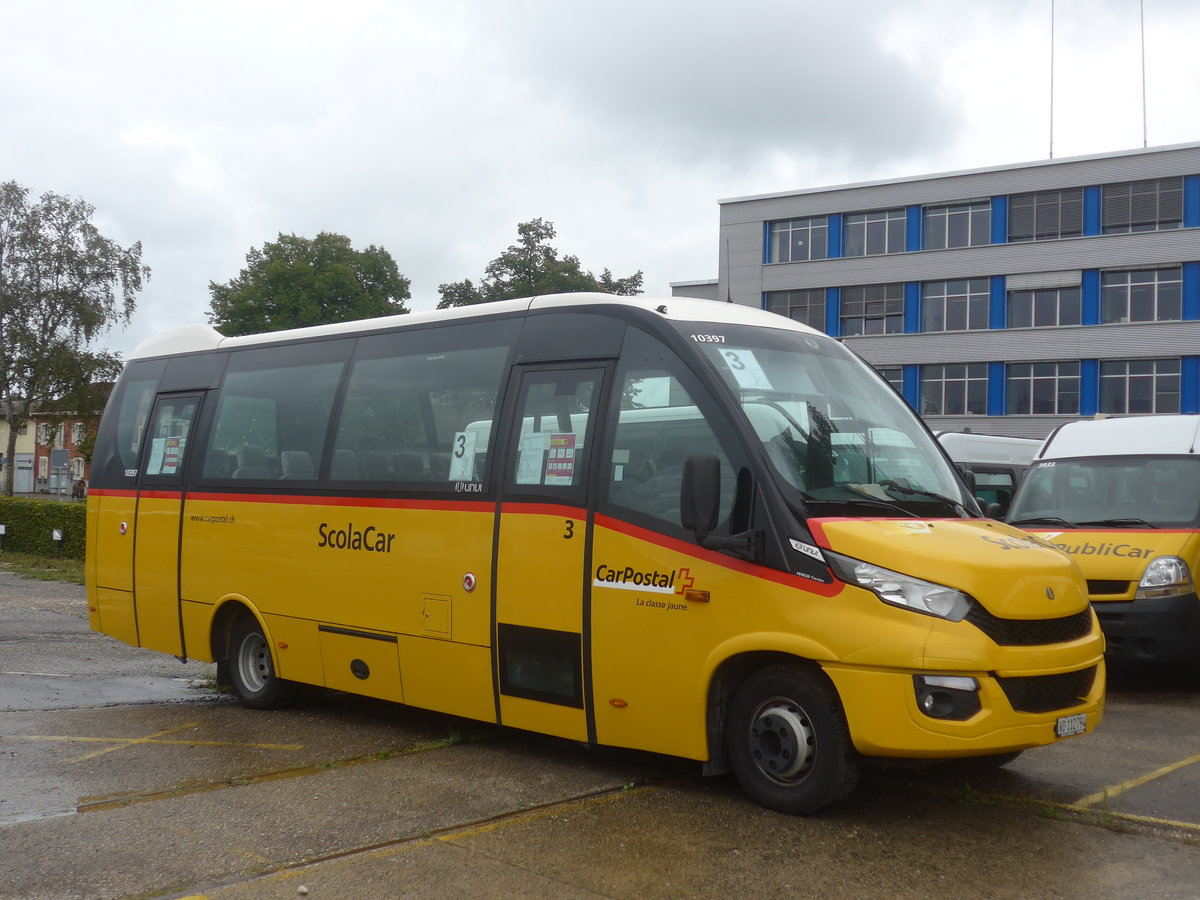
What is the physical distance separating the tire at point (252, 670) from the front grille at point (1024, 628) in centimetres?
584

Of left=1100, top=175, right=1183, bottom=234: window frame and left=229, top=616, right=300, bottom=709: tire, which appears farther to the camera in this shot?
left=1100, top=175, right=1183, bottom=234: window frame

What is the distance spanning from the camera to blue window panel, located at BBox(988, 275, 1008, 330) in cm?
4925

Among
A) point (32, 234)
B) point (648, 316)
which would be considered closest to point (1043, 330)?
point (32, 234)

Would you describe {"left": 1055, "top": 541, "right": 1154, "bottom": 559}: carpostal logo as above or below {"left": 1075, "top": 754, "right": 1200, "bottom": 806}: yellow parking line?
above

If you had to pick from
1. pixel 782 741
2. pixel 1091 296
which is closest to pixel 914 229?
pixel 1091 296

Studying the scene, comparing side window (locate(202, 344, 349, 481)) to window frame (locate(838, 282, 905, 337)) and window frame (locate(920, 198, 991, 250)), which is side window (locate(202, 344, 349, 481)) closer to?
window frame (locate(920, 198, 991, 250))

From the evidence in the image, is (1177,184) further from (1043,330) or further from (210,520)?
(210,520)

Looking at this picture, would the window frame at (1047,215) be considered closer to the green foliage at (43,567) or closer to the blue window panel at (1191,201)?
the blue window panel at (1191,201)

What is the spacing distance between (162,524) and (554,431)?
4712mm

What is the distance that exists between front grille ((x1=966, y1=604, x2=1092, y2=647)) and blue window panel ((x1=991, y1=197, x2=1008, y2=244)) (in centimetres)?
4562

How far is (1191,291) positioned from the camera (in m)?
45.4

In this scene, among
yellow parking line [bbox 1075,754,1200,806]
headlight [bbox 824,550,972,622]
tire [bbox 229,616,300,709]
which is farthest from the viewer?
tire [bbox 229,616,300,709]

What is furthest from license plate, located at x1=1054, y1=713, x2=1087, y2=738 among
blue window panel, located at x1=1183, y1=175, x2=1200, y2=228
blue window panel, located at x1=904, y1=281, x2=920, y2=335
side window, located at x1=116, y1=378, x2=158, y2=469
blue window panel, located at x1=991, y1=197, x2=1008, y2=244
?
blue window panel, located at x1=904, y1=281, x2=920, y2=335

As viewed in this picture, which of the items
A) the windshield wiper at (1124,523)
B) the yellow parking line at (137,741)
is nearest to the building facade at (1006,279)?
the windshield wiper at (1124,523)
